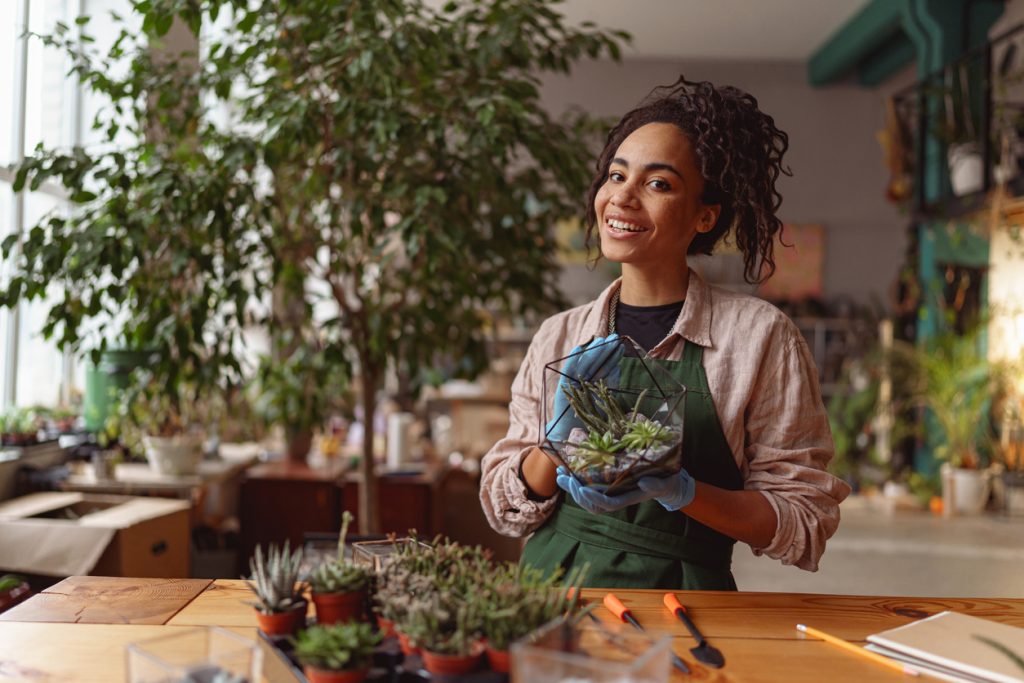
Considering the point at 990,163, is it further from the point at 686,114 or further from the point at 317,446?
the point at 686,114

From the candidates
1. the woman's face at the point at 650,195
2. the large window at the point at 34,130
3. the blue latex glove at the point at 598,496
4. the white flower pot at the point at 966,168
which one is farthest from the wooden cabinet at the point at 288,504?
the white flower pot at the point at 966,168

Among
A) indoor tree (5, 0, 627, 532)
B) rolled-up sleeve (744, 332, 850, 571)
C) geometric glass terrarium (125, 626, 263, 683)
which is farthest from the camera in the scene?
indoor tree (5, 0, 627, 532)

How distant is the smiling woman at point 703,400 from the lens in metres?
1.48

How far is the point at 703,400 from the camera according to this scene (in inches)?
60.0

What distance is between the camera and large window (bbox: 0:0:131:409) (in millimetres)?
3465

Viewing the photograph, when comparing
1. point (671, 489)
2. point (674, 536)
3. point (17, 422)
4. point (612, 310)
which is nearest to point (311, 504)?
point (17, 422)

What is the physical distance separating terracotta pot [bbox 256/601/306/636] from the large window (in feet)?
7.84

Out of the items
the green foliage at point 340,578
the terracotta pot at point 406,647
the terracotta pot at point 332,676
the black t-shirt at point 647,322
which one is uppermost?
the black t-shirt at point 647,322

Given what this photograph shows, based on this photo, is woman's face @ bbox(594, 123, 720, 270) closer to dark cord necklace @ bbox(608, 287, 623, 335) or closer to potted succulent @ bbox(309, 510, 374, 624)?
dark cord necklace @ bbox(608, 287, 623, 335)

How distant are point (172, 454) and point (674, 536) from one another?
93.0 inches

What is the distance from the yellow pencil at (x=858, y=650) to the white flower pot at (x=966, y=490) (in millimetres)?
6049

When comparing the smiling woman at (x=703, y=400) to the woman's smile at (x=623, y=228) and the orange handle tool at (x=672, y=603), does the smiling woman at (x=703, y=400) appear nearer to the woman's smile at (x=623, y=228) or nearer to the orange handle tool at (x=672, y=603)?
the woman's smile at (x=623, y=228)

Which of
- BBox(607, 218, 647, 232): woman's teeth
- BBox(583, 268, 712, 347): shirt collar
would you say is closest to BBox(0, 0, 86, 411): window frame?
BBox(583, 268, 712, 347): shirt collar

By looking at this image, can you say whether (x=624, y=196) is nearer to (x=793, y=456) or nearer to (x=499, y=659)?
(x=793, y=456)
